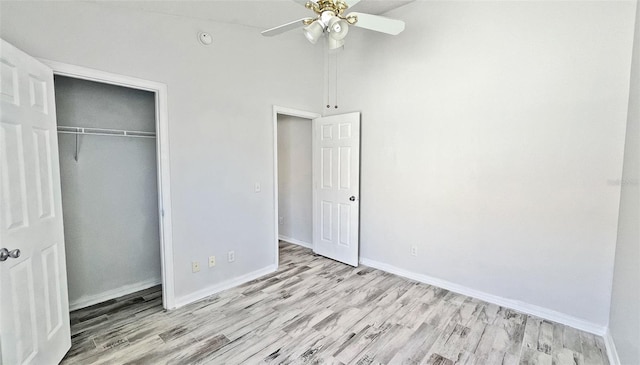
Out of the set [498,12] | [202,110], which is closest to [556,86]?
[498,12]

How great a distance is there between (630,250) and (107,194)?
432 cm

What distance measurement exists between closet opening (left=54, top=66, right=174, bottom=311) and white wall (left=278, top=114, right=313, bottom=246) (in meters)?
2.11

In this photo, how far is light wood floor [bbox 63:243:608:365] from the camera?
1.97m

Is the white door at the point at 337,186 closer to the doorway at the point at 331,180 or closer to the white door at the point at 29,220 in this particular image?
the doorway at the point at 331,180

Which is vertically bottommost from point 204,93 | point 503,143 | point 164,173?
point 164,173

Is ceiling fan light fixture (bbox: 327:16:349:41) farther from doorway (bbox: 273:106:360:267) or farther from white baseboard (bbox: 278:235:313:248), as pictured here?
white baseboard (bbox: 278:235:313:248)

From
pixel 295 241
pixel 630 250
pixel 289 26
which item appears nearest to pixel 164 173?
pixel 289 26

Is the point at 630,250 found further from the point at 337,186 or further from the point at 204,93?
the point at 204,93

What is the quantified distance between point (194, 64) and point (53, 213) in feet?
5.49

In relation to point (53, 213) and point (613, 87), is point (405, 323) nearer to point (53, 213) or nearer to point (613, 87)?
point (613, 87)

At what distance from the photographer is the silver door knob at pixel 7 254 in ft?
4.66

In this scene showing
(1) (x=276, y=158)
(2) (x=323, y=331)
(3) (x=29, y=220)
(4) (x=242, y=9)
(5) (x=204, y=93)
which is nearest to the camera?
(3) (x=29, y=220)

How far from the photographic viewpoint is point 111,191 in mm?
2826

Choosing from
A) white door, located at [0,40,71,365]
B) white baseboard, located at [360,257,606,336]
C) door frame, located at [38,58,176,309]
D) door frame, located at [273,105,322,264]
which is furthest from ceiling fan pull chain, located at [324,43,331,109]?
white door, located at [0,40,71,365]
